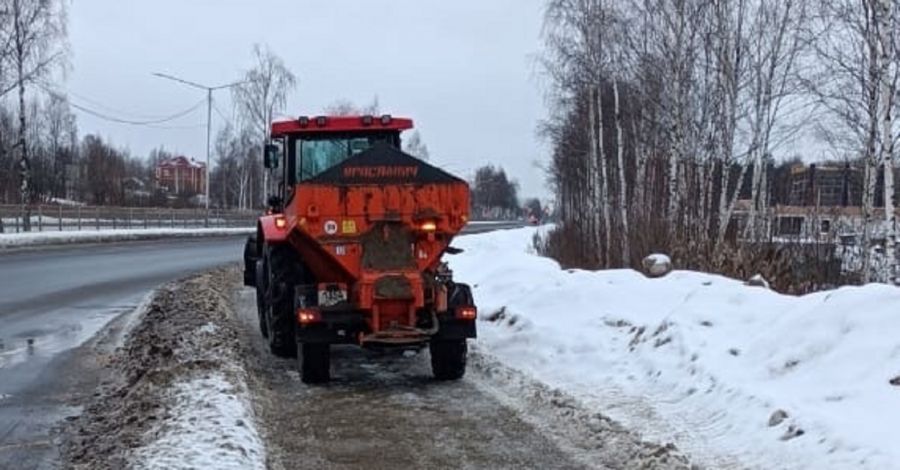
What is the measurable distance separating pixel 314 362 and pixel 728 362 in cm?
398

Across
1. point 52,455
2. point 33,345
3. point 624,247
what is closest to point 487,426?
point 52,455

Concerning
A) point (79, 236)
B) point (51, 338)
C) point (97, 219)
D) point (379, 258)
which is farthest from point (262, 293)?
point (97, 219)

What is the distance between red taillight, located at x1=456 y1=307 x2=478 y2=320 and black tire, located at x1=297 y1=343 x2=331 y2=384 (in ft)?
4.42

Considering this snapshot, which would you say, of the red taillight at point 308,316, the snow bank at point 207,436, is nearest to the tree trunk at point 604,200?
the red taillight at point 308,316

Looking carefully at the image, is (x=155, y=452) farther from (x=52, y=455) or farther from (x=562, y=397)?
(x=562, y=397)

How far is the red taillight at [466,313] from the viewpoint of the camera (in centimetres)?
988

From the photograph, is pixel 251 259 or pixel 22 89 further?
pixel 22 89

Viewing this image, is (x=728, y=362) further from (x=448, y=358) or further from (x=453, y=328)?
(x=448, y=358)

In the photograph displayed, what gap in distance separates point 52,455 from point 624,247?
1574 cm

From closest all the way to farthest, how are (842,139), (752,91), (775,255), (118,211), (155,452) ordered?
(155,452) → (775,255) → (842,139) → (752,91) → (118,211)

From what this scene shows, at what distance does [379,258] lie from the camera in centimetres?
969

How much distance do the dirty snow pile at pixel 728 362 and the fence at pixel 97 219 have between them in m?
32.2

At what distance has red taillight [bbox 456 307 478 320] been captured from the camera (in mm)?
9883

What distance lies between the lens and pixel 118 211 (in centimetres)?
5381
